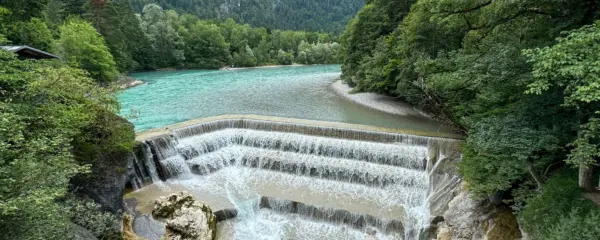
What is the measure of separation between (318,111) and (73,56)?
20.3 meters

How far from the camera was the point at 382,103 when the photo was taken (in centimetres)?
2159

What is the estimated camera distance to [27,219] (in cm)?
487

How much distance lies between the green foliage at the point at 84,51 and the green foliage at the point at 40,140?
56.6 ft

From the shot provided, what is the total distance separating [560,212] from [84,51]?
31795 mm

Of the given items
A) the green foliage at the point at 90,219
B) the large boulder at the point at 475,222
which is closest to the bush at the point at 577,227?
the large boulder at the point at 475,222

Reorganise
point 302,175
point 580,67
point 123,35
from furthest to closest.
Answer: point 123,35 < point 302,175 < point 580,67

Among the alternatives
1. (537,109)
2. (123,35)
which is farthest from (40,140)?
(123,35)

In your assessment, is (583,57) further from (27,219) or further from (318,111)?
(318,111)

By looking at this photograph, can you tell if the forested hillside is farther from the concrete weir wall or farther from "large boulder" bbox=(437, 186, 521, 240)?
"large boulder" bbox=(437, 186, 521, 240)

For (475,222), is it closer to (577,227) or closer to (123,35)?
(577,227)

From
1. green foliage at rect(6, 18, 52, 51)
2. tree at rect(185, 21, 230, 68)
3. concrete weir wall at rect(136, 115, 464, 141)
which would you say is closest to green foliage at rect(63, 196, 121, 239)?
concrete weir wall at rect(136, 115, 464, 141)

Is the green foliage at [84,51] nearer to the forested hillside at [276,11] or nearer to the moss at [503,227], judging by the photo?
the moss at [503,227]

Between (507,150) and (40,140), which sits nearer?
→ (40,140)

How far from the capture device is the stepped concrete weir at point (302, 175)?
9.99m
